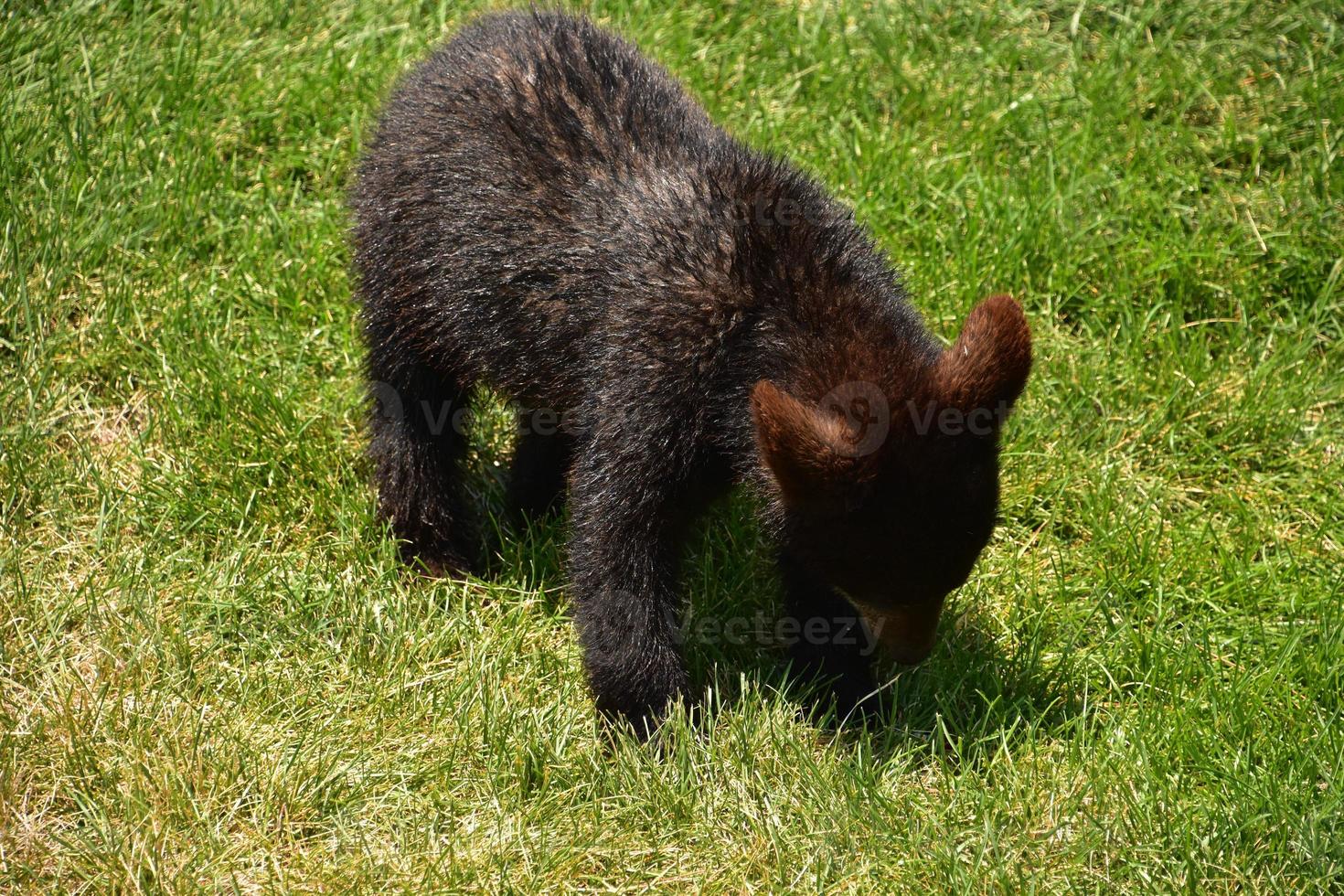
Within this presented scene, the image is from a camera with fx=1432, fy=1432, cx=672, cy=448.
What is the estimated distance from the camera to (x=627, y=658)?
4.59 meters

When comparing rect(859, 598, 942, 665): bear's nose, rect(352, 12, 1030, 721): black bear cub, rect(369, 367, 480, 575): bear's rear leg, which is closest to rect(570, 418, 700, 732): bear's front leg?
rect(352, 12, 1030, 721): black bear cub

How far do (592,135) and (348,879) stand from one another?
2.54m

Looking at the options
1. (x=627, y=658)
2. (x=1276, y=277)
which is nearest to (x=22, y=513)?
(x=627, y=658)

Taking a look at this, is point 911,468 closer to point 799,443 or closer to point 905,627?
point 799,443

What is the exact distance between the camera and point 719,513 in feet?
18.2

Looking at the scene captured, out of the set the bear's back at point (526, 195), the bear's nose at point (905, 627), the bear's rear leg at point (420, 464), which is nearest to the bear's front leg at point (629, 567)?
the bear's back at point (526, 195)

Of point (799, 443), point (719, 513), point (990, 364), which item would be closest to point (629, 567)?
point (799, 443)

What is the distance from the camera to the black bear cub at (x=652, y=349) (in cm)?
427

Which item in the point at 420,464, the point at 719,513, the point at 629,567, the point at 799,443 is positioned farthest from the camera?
the point at 719,513

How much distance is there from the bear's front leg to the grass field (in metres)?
0.18

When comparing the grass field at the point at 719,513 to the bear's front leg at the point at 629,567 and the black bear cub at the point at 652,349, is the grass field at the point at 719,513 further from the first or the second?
the black bear cub at the point at 652,349

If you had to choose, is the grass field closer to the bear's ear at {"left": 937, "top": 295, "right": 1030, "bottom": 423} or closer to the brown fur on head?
the brown fur on head

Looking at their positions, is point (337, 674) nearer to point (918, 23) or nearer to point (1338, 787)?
point (1338, 787)

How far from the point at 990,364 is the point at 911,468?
15.8 inches
